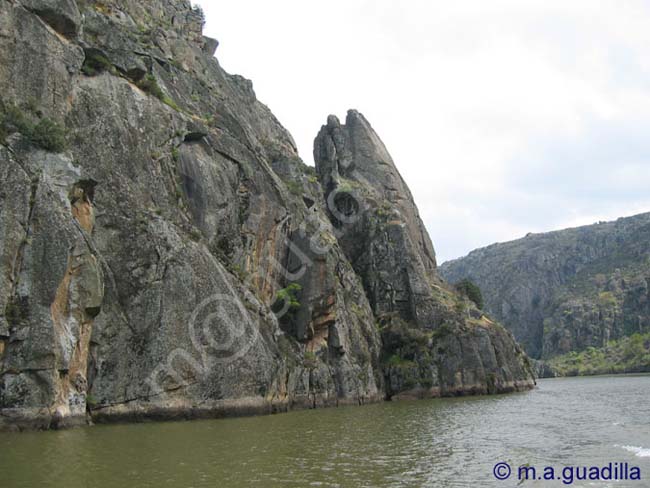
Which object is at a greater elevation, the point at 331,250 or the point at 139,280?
the point at 331,250

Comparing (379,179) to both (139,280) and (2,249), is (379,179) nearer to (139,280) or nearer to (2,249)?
(139,280)

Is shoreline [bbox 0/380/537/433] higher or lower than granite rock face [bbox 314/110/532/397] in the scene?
lower

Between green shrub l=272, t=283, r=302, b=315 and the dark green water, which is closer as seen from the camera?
the dark green water

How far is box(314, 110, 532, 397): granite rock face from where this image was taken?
80.6 m

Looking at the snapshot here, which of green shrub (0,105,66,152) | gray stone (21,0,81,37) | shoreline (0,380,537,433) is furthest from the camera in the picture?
gray stone (21,0,81,37)

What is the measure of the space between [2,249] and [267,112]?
2690 inches

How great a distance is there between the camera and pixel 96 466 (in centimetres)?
2255

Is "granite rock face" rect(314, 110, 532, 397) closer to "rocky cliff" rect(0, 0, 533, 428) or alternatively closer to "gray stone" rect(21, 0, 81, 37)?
"rocky cliff" rect(0, 0, 533, 428)

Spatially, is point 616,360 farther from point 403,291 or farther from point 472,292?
point 403,291

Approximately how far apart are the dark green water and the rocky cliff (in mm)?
3919

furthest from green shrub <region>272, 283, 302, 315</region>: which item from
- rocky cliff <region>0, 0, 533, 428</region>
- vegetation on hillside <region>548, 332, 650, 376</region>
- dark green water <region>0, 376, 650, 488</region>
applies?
vegetation on hillside <region>548, 332, 650, 376</region>

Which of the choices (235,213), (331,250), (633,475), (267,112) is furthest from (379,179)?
(633,475)

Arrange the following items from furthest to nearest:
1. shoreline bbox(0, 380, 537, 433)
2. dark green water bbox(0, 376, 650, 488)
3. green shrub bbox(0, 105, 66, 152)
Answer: green shrub bbox(0, 105, 66, 152) → shoreline bbox(0, 380, 537, 433) → dark green water bbox(0, 376, 650, 488)

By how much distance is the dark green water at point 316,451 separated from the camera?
68.5 ft
